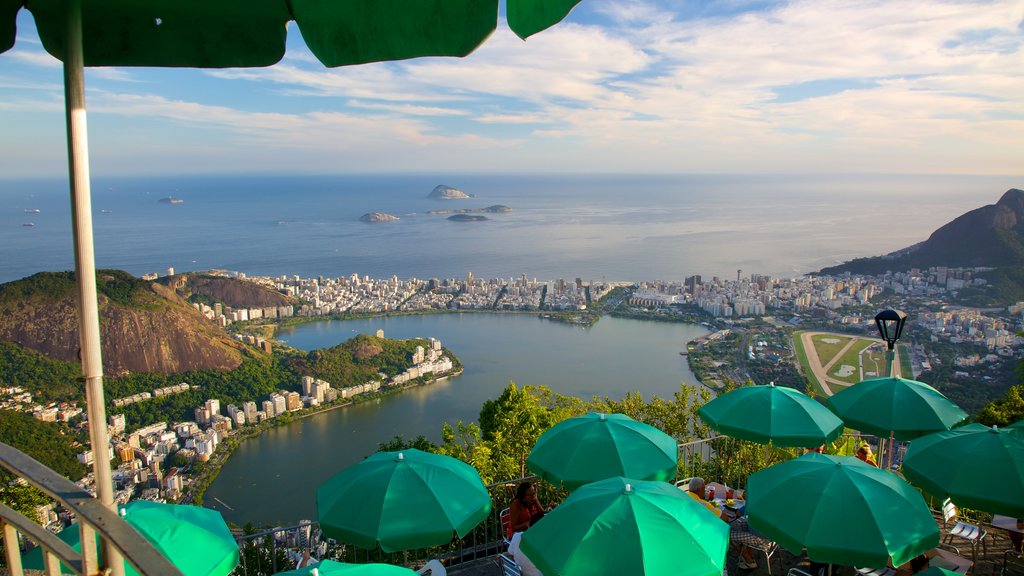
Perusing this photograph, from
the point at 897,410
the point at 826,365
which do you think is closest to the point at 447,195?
the point at 826,365

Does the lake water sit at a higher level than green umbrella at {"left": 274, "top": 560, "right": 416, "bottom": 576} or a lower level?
lower

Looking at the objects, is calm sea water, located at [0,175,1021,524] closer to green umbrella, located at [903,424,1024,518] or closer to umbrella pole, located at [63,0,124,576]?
green umbrella, located at [903,424,1024,518]

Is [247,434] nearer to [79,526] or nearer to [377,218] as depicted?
[79,526]

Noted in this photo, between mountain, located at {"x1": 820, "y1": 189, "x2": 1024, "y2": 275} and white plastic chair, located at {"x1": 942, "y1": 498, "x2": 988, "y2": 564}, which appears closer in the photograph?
white plastic chair, located at {"x1": 942, "y1": 498, "x2": 988, "y2": 564}

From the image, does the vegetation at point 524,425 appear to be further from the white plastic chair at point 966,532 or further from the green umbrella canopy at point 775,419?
the white plastic chair at point 966,532

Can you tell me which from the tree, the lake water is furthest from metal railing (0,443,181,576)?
the lake water

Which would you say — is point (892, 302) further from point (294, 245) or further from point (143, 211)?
point (143, 211)

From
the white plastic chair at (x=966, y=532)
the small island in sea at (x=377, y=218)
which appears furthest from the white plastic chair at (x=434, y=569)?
the small island in sea at (x=377, y=218)

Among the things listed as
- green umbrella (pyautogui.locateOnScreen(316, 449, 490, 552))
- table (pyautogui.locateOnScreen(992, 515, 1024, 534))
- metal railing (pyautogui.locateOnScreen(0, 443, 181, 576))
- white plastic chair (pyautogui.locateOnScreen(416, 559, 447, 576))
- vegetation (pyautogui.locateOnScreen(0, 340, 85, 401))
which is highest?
metal railing (pyautogui.locateOnScreen(0, 443, 181, 576))
